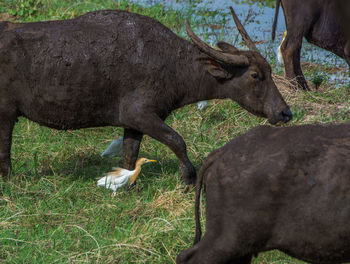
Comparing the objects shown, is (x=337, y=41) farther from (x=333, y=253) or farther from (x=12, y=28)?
(x=333, y=253)

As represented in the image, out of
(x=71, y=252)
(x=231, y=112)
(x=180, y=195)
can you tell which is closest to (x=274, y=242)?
(x=71, y=252)

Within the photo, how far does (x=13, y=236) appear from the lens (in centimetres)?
418

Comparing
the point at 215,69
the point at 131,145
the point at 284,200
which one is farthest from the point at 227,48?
the point at 284,200

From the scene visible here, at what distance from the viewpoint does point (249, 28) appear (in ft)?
32.8

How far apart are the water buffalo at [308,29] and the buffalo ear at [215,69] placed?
8.04 feet

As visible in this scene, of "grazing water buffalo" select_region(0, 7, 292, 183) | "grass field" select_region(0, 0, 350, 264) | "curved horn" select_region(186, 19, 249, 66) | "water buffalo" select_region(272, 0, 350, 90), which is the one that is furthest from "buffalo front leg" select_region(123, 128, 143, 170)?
"water buffalo" select_region(272, 0, 350, 90)

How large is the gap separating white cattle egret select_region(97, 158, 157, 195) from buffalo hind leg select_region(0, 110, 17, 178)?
815mm

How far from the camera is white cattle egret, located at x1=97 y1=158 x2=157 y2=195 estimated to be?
4.91m

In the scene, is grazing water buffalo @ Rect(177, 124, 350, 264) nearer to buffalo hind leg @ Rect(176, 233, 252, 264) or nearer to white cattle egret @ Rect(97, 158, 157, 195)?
buffalo hind leg @ Rect(176, 233, 252, 264)

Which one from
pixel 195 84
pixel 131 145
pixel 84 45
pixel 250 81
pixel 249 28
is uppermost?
pixel 84 45

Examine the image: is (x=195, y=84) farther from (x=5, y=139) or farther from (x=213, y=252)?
(x=213, y=252)

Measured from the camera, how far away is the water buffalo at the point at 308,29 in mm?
7223

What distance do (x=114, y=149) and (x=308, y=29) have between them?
3049mm

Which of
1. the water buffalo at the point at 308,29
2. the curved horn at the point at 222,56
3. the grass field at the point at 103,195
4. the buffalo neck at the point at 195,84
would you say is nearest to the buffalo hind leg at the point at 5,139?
the grass field at the point at 103,195
